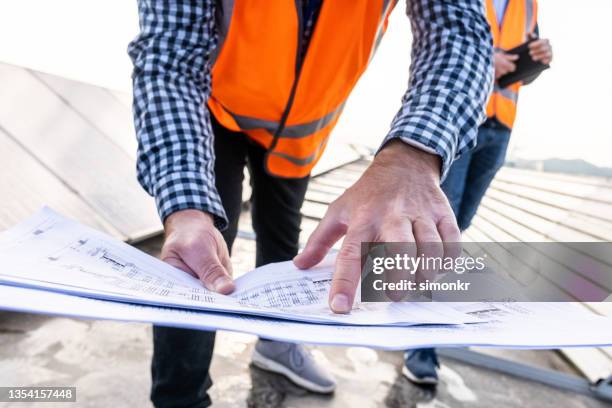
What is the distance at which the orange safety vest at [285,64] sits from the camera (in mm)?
709

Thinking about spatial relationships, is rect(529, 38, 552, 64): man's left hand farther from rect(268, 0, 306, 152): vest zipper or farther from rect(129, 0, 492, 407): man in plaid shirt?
rect(268, 0, 306, 152): vest zipper

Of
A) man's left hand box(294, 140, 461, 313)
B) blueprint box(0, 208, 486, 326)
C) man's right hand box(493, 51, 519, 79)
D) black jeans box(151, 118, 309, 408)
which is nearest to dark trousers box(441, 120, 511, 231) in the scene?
man's right hand box(493, 51, 519, 79)

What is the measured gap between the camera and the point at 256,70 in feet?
2.49

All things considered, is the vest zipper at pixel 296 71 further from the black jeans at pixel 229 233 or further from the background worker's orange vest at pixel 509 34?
the background worker's orange vest at pixel 509 34

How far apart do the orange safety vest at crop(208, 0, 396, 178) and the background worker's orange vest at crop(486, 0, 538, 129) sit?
713 mm

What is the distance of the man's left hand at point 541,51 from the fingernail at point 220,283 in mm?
1304

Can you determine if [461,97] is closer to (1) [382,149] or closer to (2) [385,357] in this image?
(1) [382,149]

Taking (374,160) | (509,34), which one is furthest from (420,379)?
(509,34)

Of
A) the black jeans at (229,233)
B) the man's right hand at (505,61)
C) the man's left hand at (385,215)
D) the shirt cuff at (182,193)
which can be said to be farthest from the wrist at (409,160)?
the man's right hand at (505,61)

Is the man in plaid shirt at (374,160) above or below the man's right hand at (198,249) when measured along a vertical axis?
above

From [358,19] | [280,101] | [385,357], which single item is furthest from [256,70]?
[385,357]

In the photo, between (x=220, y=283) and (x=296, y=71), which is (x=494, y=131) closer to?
(x=296, y=71)

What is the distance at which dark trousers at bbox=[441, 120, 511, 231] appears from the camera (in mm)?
1339

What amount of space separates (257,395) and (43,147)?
1.48 metres
